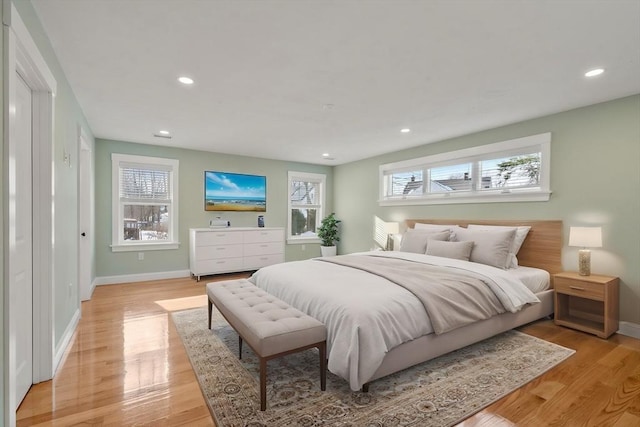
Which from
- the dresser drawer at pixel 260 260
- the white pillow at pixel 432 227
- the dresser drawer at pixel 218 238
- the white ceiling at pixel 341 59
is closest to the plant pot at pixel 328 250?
the dresser drawer at pixel 260 260

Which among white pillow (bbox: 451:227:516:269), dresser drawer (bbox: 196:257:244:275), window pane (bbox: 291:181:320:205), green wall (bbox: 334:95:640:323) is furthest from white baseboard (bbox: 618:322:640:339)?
window pane (bbox: 291:181:320:205)

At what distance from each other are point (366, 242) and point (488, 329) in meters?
3.65

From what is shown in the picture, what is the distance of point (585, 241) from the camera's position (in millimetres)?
3055

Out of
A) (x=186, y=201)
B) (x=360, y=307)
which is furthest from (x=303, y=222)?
(x=360, y=307)

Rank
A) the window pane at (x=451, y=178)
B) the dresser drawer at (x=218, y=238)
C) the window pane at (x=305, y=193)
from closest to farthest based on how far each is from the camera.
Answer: the window pane at (x=451, y=178), the dresser drawer at (x=218, y=238), the window pane at (x=305, y=193)

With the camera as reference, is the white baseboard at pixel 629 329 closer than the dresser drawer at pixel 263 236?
Yes

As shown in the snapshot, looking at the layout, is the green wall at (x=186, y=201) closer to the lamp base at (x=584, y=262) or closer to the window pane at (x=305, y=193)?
the window pane at (x=305, y=193)

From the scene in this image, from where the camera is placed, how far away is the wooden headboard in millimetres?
3490

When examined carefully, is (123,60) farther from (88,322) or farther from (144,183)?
(144,183)

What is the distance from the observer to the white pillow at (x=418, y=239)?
13.7 ft

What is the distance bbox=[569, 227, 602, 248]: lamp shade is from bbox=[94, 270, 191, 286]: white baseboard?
18.5 feet

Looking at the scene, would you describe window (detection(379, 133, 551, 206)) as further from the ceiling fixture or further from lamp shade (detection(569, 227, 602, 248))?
Answer: the ceiling fixture

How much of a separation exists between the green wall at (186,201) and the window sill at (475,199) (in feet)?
7.54

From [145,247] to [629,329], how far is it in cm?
641
